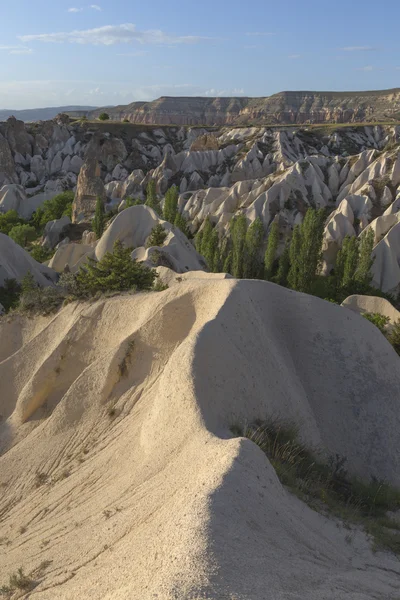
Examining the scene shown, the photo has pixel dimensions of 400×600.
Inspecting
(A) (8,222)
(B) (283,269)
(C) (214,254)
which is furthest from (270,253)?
(A) (8,222)

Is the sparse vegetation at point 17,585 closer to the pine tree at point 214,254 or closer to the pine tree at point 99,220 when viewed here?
the pine tree at point 214,254

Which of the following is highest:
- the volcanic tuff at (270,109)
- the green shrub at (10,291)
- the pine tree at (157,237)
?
the volcanic tuff at (270,109)

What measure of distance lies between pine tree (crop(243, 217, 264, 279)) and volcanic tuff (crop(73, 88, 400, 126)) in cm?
8185

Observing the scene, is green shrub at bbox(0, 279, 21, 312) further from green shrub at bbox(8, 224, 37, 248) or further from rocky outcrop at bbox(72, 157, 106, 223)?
rocky outcrop at bbox(72, 157, 106, 223)

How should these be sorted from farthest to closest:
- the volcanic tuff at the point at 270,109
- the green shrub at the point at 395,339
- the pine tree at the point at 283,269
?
the volcanic tuff at the point at 270,109
the pine tree at the point at 283,269
the green shrub at the point at 395,339

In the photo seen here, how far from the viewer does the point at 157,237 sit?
2823cm

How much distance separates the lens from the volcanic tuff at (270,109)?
119250mm

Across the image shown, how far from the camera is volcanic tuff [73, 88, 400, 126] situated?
11925 cm

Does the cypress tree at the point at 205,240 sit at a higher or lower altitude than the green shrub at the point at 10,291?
lower

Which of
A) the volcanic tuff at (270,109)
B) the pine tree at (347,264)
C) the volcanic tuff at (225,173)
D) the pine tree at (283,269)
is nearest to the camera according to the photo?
the pine tree at (347,264)

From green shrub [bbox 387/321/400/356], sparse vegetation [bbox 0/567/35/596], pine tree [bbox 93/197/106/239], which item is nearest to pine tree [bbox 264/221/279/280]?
pine tree [bbox 93/197/106/239]

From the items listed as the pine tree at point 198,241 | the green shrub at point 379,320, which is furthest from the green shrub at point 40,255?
the green shrub at point 379,320

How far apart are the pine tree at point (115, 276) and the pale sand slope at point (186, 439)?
1.38 meters

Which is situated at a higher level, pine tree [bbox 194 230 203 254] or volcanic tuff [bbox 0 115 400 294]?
volcanic tuff [bbox 0 115 400 294]
